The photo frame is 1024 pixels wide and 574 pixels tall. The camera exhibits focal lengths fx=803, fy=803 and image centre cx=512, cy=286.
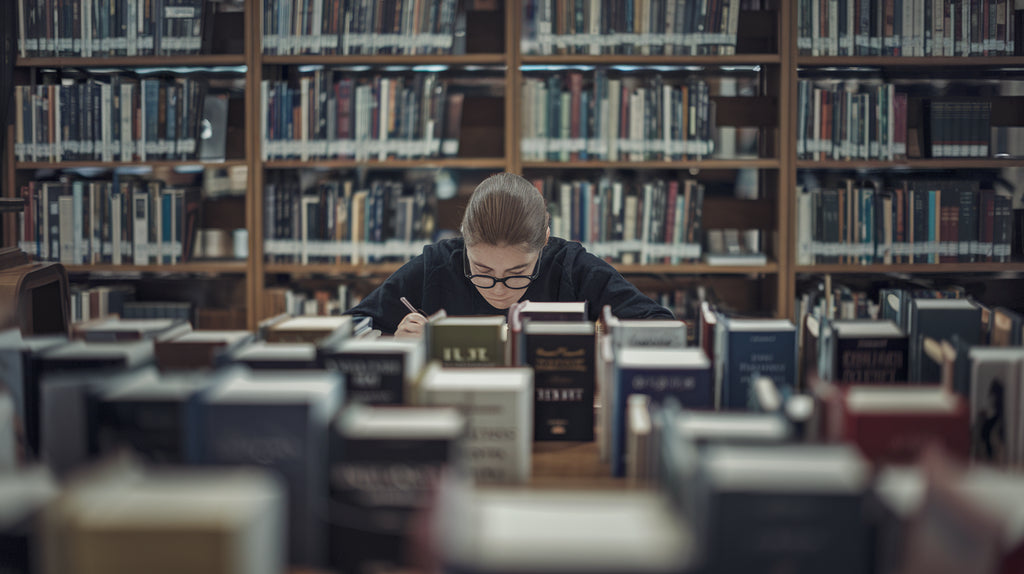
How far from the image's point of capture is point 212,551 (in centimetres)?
68

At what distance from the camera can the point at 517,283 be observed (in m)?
2.15

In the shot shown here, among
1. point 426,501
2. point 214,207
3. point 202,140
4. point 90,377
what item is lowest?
point 426,501

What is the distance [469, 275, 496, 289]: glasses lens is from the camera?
211cm

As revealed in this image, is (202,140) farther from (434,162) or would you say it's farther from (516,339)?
(516,339)

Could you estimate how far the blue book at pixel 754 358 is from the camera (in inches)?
52.4

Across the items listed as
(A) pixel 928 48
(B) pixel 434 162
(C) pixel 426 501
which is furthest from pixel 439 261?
(A) pixel 928 48

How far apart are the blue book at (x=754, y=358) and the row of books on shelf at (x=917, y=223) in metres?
1.93

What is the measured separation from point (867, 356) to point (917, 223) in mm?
2043

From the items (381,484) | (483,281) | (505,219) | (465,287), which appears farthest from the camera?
(465,287)

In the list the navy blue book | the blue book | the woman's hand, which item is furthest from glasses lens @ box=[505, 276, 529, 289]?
the navy blue book

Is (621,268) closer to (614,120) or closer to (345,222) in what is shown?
(614,120)

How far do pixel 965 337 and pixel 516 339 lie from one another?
2.60ft

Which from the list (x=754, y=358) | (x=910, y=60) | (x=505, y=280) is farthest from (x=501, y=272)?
(x=910, y=60)

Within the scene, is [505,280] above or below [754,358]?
above
